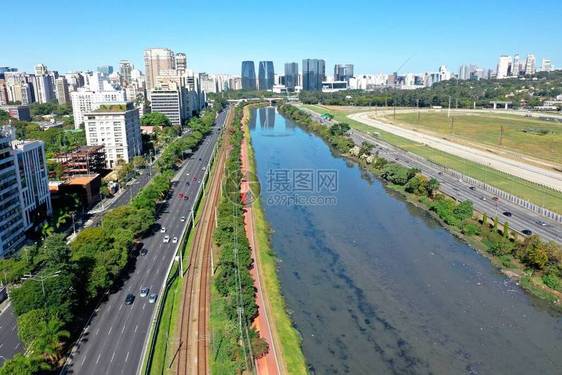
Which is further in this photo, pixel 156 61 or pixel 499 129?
pixel 156 61

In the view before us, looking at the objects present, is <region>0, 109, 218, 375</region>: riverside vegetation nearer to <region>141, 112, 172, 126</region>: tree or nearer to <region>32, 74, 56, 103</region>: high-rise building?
<region>141, 112, 172, 126</region>: tree

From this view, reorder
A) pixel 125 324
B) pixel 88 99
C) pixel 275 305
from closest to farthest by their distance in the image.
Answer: pixel 125 324
pixel 275 305
pixel 88 99

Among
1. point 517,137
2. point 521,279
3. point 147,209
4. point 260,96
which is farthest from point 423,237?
point 260,96

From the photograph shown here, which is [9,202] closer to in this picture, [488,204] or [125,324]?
[125,324]

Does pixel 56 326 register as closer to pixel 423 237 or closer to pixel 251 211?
pixel 251 211

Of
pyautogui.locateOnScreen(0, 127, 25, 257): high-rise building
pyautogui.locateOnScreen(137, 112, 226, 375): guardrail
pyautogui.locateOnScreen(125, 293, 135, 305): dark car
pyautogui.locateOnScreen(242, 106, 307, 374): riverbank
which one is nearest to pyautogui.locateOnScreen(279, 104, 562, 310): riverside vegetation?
pyautogui.locateOnScreen(242, 106, 307, 374): riverbank

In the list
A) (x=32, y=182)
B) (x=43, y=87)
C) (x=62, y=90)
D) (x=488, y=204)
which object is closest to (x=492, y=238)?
(x=488, y=204)
